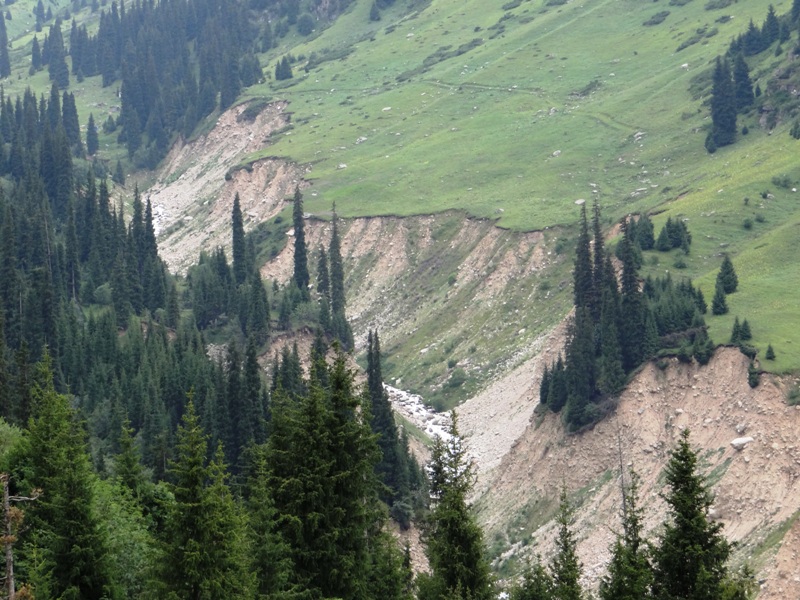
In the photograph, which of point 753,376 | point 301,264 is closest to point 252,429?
point 753,376

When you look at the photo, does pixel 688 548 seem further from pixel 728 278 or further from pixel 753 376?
pixel 728 278

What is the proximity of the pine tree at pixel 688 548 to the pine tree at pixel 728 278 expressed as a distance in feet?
271

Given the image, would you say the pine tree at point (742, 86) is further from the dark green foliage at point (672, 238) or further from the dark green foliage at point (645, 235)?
the dark green foliage at point (645, 235)

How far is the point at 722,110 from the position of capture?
186875mm

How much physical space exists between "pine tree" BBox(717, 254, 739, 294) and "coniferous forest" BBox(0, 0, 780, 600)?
0.18 m

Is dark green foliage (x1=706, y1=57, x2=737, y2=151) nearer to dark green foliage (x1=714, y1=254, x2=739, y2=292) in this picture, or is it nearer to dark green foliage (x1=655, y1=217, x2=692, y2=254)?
dark green foliage (x1=655, y1=217, x2=692, y2=254)

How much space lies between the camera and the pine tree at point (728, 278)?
13038cm

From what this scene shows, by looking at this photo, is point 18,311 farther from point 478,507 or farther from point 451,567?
point 451,567

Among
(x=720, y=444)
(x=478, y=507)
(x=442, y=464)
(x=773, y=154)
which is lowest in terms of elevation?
(x=478, y=507)

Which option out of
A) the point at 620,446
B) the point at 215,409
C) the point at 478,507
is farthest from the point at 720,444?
the point at 215,409

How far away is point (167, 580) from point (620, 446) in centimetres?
8003

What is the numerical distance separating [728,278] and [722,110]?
204 ft

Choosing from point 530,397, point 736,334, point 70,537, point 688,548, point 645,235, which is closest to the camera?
point 688,548

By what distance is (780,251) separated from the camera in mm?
139375
